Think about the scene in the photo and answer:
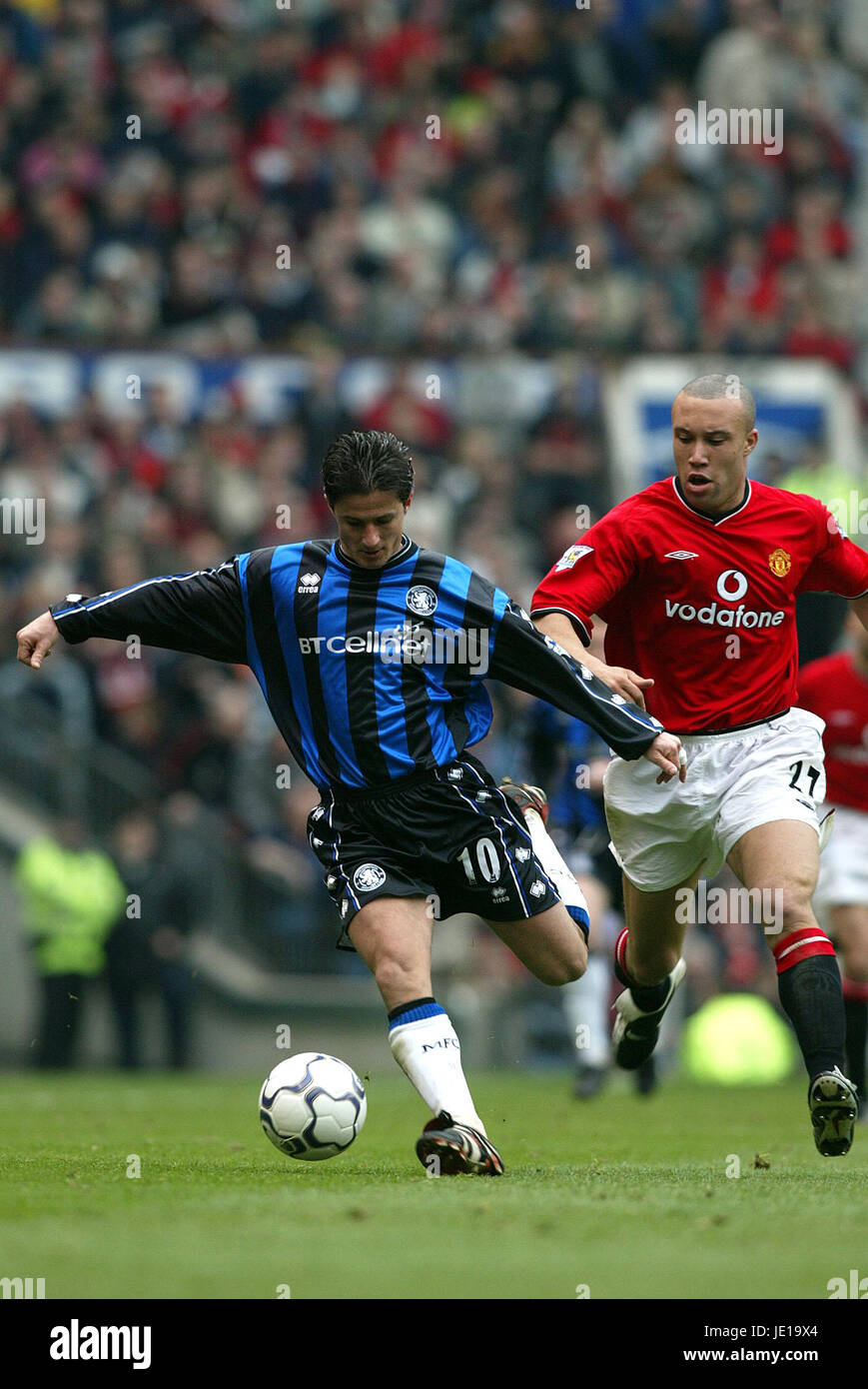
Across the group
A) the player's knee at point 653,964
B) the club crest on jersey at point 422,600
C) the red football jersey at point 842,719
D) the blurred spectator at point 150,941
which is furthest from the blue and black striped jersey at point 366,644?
the blurred spectator at point 150,941

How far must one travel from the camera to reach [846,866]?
9.77 meters

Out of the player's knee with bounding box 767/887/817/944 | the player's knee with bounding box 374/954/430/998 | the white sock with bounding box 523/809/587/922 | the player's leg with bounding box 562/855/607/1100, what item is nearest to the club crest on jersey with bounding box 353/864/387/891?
the player's knee with bounding box 374/954/430/998

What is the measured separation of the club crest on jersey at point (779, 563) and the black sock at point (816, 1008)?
4.50ft

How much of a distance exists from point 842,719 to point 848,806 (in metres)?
0.46

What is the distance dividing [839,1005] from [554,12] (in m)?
16.7

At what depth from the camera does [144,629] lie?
23.0 feet

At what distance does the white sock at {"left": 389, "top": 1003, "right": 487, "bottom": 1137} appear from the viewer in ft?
21.4

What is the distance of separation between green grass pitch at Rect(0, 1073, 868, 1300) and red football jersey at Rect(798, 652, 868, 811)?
5.31 feet

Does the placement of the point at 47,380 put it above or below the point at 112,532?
above

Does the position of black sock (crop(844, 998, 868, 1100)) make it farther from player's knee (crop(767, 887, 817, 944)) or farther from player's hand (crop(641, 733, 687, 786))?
player's hand (crop(641, 733, 687, 786))

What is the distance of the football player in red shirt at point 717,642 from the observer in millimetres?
7047

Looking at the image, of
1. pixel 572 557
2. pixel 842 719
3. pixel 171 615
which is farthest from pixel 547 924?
pixel 842 719

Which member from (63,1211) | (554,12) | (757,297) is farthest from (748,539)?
(554,12)

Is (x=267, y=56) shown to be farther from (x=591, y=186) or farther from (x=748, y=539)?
(x=748, y=539)
